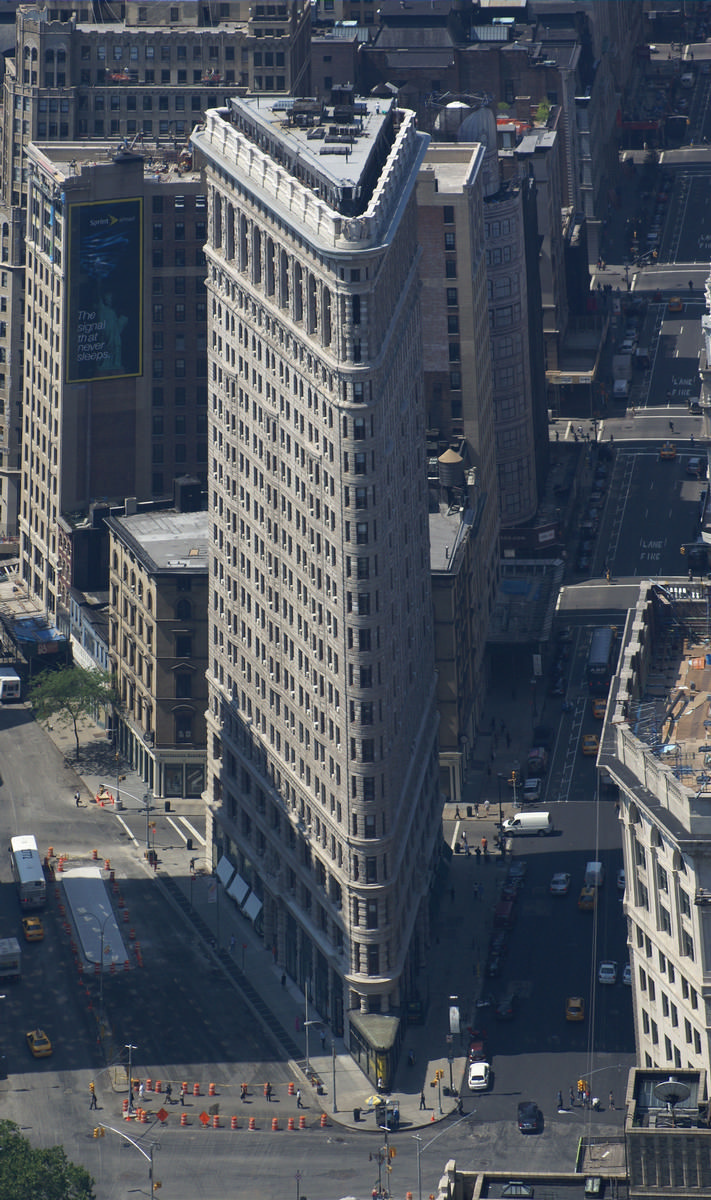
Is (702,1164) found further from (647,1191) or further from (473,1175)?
(473,1175)

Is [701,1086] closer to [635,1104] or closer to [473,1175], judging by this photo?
[635,1104]

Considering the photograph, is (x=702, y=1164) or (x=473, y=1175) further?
(x=473, y=1175)

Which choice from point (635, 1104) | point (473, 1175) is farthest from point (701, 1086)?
point (473, 1175)

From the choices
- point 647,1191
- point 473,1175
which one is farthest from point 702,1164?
point 473,1175
